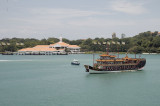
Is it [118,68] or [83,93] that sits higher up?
[118,68]

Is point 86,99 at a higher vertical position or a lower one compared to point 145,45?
lower

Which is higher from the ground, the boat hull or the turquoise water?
the boat hull

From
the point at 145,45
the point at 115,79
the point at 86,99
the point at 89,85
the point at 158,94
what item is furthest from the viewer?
the point at 145,45

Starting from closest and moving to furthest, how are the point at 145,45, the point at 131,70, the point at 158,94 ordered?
the point at 158,94, the point at 131,70, the point at 145,45

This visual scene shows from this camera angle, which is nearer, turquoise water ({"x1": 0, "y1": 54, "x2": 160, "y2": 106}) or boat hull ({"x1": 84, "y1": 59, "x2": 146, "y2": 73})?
turquoise water ({"x1": 0, "y1": 54, "x2": 160, "y2": 106})

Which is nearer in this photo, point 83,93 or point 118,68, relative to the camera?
point 83,93

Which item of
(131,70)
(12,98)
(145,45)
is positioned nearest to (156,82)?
(131,70)

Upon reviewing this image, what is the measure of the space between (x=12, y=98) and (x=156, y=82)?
1137 inches

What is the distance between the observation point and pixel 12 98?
37750 mm

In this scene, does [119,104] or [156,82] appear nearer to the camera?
[119,104]

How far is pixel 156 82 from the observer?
50.9 meters

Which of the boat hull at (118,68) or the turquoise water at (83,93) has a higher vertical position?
the boat hull at (118,68)

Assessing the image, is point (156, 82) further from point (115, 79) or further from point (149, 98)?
point (149, 98)

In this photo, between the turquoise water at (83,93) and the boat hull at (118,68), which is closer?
the turquoise water at (83,93)
